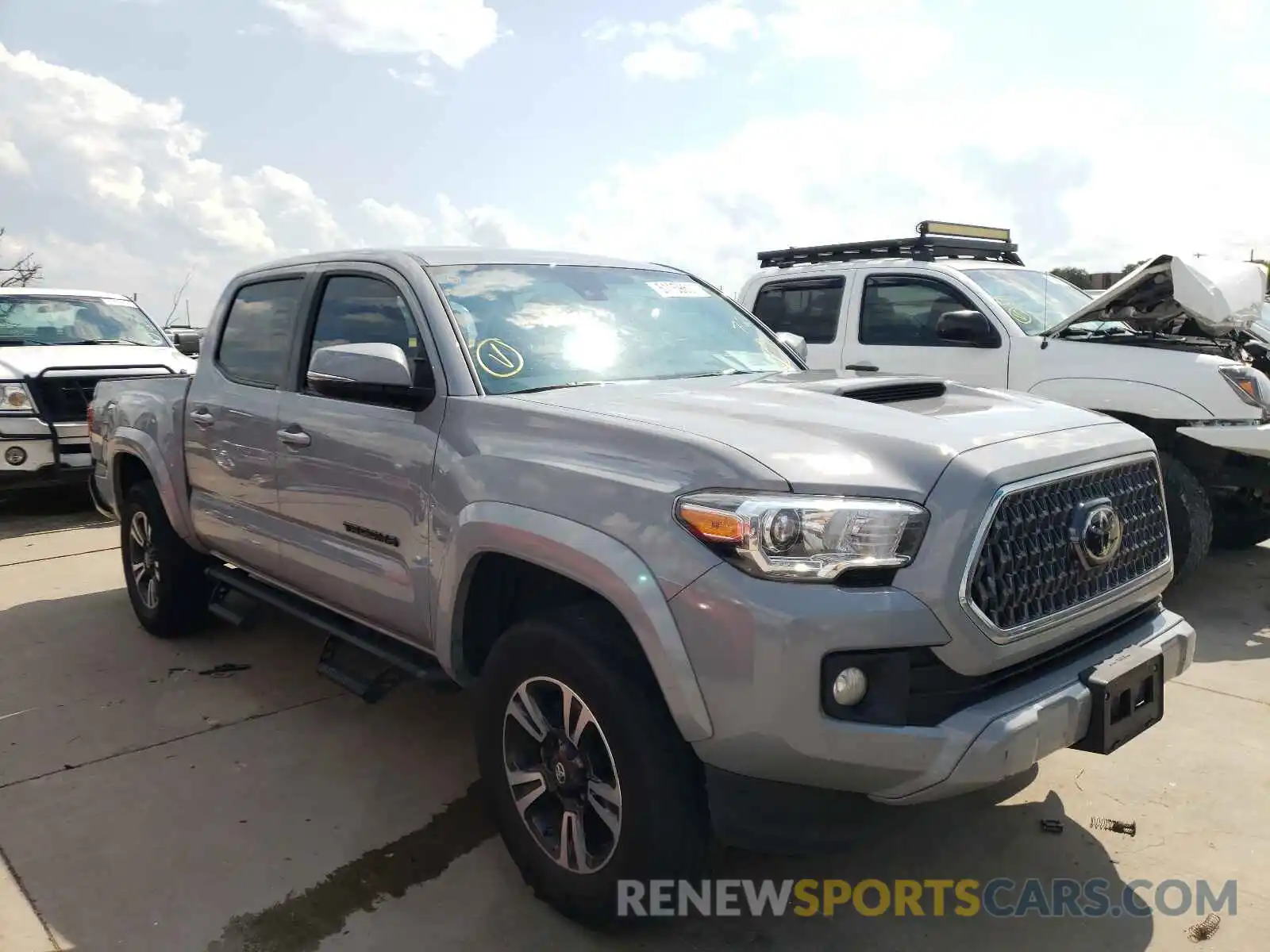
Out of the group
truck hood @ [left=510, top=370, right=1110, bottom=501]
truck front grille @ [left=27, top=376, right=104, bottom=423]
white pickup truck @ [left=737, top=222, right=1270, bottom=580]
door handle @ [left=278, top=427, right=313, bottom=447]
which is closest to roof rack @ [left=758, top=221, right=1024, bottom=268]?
white pickup truck @ [left=737, top=222, right=1270, bottom=580]

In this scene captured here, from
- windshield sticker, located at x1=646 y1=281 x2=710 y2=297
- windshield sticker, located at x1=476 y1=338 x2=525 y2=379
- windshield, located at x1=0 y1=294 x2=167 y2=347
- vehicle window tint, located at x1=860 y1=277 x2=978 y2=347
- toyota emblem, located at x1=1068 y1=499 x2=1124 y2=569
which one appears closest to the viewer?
toyota emblem, located at x1=1068 y1=499 x2=1124 y2=569

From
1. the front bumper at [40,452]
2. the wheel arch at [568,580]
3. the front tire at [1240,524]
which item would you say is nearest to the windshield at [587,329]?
the wheel arch at [568,580]

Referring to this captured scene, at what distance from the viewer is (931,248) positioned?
7105 mm

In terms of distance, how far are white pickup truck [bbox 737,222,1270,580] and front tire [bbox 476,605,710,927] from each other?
2.92 meters

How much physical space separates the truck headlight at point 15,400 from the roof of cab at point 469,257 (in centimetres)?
543

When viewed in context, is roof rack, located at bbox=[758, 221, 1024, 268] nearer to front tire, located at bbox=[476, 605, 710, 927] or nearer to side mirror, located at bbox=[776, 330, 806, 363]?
side mirror, located at bbox=[776, 330, 806, 363]

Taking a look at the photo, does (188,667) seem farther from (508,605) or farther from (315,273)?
(508,605)

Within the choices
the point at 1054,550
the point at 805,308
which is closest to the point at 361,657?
the point at 1054,550

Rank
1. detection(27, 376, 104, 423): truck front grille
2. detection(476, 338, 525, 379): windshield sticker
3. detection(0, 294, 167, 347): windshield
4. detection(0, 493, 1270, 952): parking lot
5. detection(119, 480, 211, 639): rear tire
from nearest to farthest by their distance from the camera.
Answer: detection(0, 493, 1270, 952): parking lot, detection(476, 338, 525, 379): windshield sticker, detection(119, 480, 211, 639): rear tire, detection(27, 376, 104, 423): truck front grille, detection(0, 294, 167, 347): windshield

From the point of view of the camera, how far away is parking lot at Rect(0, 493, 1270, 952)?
8.91ft

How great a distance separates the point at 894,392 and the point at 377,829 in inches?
85.8

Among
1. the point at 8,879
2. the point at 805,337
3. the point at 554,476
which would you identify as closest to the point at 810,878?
the point at 554,476

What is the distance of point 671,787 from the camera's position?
2367mm

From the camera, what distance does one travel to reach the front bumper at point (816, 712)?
85.0 inches
